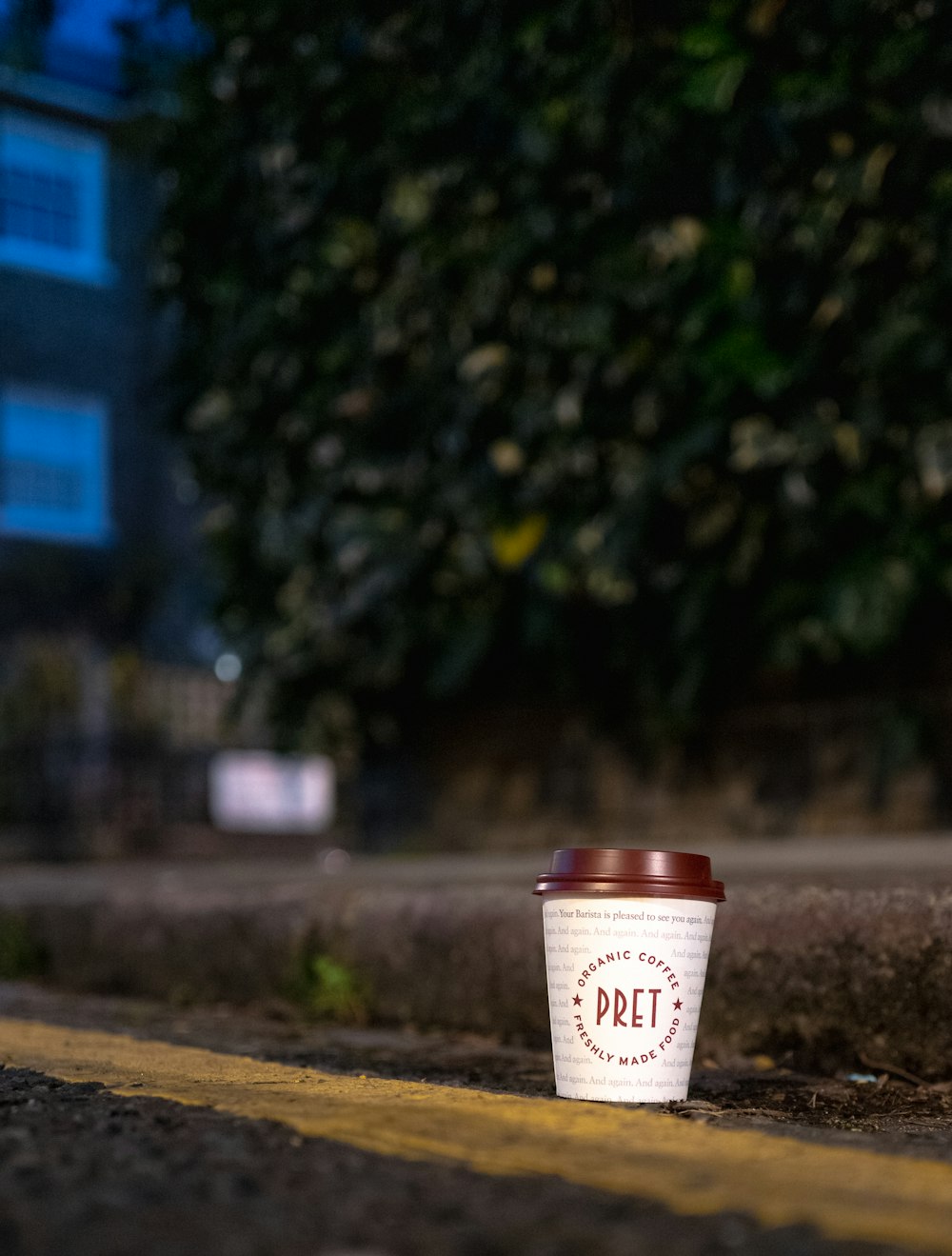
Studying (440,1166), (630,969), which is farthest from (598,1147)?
(630,969)

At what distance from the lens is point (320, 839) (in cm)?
1395

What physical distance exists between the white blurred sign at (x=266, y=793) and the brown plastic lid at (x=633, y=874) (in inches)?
425

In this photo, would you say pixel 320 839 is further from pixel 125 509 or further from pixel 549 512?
pixel 549 512

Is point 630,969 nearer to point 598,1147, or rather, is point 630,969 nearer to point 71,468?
point 598,1147

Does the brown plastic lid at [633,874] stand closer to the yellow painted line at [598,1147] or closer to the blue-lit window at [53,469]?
the yellow painted line at [598,1147]

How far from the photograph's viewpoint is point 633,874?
2.10m

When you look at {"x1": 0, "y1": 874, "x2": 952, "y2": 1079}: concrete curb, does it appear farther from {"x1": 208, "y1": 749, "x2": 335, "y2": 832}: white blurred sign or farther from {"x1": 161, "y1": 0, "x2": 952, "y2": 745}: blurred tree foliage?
{"x1": 208, "y1": 749, "x2": 335, "y2": 832}: white blurred sign

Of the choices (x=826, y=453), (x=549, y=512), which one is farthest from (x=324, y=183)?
(x=826, y=453)

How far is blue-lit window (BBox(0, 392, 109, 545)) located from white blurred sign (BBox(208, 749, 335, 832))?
10.4 ft

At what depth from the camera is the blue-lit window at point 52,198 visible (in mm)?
14344

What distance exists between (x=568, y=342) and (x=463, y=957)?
2.57 metres

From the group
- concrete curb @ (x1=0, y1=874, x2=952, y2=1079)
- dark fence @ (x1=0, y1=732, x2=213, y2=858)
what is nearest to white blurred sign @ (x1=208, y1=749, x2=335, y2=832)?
dark fence @ (x1=0, y1=732, x2=213, y2=858)

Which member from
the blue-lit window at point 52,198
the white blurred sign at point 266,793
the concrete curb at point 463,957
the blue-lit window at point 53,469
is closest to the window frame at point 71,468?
the blue-lit window at point 53,469

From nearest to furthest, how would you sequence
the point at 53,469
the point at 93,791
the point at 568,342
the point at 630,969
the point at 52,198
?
the point at 630,969 → the point at 568,342 → the point at 93,791 → the point at 52,198 → the point at 53,469
